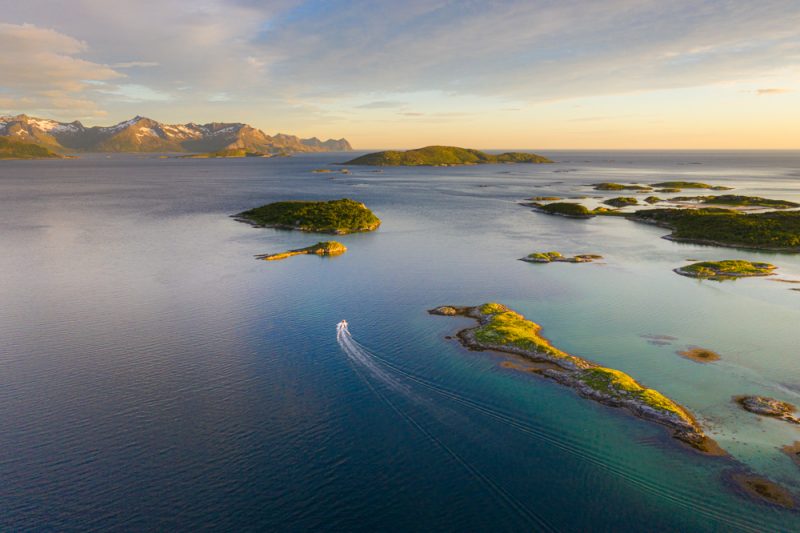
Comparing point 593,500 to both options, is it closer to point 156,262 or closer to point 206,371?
point 206,371

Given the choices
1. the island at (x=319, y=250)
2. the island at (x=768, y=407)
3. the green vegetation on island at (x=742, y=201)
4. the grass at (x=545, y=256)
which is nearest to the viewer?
the island at (x=768, y=407)

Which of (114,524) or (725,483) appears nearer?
(114,524)

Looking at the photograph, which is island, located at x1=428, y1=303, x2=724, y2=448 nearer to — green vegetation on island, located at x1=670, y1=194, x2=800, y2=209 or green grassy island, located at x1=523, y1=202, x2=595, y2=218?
green grassy island, located at x1=523, y1=202, x2=595, y2=218

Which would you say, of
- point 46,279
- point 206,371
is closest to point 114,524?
point 206,371

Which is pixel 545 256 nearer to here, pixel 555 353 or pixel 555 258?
pixel 555 258

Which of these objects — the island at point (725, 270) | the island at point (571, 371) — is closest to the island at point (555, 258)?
the island at point (725, 270)

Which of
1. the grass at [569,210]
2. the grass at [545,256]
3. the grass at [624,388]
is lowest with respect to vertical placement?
the grass at [624,388]

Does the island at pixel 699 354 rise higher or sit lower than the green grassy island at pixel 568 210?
lower

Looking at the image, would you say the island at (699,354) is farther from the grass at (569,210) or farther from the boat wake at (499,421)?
the grass at (569,210)
